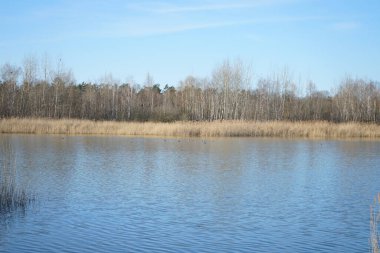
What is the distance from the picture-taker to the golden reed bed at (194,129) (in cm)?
3359

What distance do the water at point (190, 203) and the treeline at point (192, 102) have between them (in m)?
23.0

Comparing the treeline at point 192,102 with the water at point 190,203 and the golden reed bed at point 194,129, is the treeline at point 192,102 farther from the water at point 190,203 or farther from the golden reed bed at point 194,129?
the water at point 190,203

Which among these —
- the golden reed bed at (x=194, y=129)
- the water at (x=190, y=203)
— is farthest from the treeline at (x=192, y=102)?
the water at (x=190, y=203)

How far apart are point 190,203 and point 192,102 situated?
152ft

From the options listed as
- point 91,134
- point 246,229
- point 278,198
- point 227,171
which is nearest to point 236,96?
point 91,134

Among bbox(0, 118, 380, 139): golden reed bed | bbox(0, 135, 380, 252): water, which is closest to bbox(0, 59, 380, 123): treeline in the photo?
bbox(0, 118, 380, 139): golden reed bed

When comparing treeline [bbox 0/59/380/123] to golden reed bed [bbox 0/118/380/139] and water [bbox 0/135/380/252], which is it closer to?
golden reed bed [bbox 0/118/380/139]

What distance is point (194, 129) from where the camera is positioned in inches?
1347

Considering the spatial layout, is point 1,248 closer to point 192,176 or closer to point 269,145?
point 192,176

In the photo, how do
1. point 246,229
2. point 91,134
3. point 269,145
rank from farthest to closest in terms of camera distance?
1. point 91,134
2. point 269,145
3. point 246,229

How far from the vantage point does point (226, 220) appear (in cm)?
999

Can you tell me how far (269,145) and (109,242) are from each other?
21405 mm

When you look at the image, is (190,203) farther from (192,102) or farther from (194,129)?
(192,102)

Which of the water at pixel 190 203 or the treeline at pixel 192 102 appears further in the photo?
the treeline at pixel 192 102
